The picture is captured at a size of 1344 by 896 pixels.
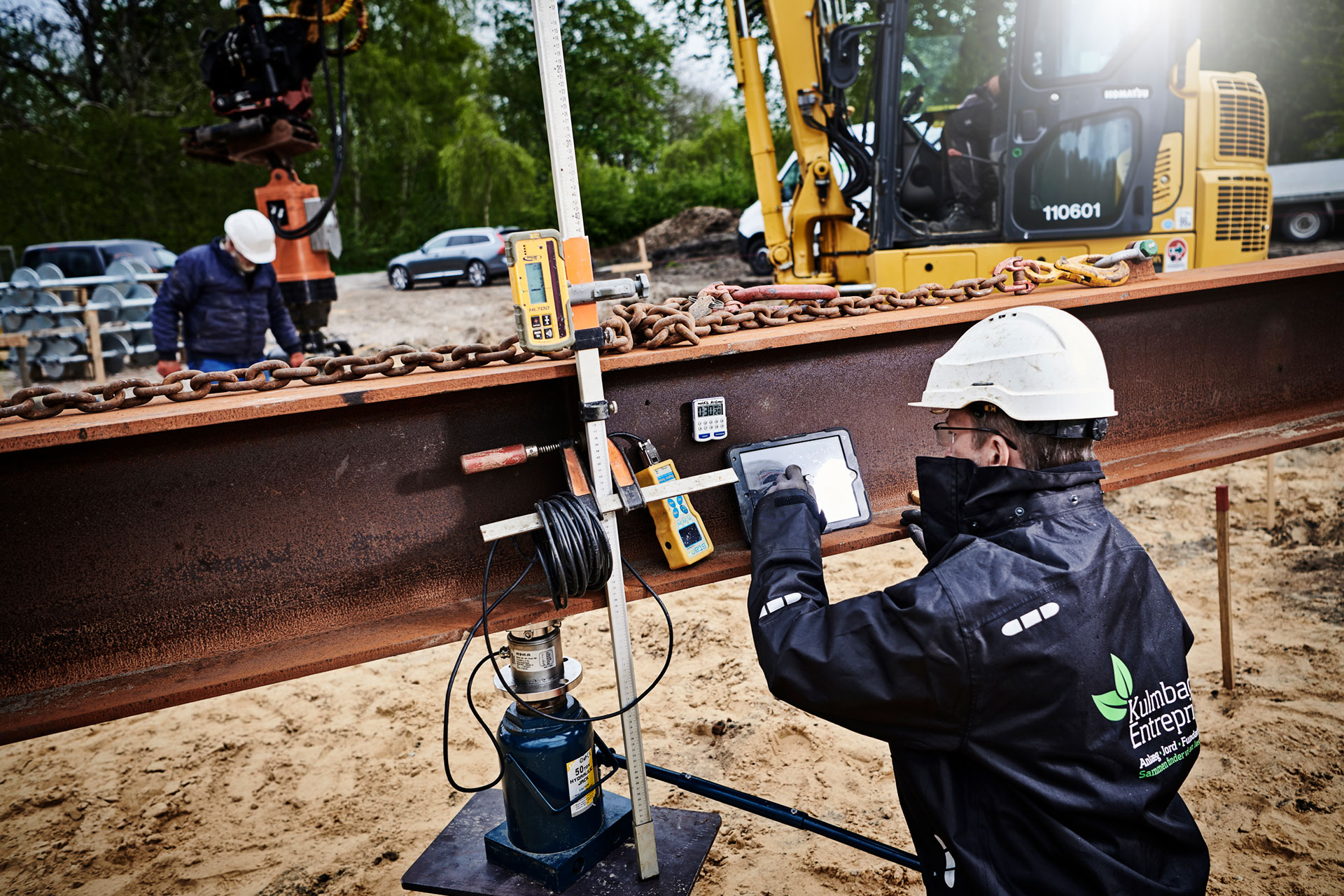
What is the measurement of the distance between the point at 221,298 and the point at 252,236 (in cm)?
51

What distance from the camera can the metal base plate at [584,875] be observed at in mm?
2824

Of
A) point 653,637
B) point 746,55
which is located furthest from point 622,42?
point 653,637

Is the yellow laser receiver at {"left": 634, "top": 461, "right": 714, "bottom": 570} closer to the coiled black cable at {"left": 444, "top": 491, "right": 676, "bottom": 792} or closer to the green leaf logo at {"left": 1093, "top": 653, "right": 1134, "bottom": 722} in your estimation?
the coiled black cable at {"left": 444, "top": 491, "right": 676, "bottom": 792}

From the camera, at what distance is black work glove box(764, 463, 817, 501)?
7.97 ft

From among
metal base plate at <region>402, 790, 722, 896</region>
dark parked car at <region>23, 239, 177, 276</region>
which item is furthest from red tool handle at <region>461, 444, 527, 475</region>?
dark parked car at <region>23, 239, 177, 276</region>

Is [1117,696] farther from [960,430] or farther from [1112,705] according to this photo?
[960,430]

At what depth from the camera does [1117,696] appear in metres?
1.91

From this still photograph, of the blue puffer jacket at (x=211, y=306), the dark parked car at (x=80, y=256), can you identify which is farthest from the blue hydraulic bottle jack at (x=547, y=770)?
the dark parked car at (x=80, y=256)

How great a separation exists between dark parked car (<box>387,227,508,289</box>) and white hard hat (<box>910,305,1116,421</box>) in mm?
16988

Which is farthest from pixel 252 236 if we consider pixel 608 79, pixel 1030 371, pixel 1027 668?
pixel 608 79

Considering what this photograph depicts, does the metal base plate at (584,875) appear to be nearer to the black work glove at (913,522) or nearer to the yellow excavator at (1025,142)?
the black work glove at (913,522)

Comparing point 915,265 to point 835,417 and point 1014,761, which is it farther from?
point 1014,761

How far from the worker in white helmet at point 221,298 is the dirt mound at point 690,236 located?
646 inches

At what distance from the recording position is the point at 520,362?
2.59 metres
